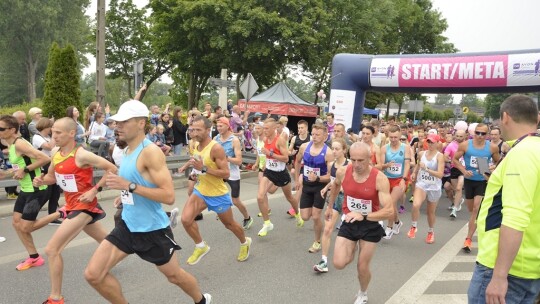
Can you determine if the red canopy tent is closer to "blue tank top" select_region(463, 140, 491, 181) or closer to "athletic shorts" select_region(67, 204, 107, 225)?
"blue tank top" select_region(463, 140, 491, 181)

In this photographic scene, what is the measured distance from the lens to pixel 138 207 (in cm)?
333

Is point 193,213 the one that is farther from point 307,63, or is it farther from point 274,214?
point 307,63

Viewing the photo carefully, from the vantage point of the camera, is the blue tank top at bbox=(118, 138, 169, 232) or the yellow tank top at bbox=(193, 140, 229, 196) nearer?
the blue tank top at bbox=(118, 138, 169, 232)

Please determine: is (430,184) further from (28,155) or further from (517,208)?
(28,155)

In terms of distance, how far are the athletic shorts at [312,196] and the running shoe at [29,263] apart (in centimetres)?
343

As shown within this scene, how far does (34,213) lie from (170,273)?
89.7 inches

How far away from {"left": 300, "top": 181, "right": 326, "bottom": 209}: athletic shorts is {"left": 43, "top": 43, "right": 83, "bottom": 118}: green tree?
8.96 metres

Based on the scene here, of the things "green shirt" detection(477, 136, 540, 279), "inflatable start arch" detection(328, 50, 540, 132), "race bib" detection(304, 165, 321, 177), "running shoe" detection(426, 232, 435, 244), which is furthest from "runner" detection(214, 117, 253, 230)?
"inflatable start arch" detection(328, 50, 540, 132)

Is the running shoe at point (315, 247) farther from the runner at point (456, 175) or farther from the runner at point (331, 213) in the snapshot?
the runner at point (456, 175)

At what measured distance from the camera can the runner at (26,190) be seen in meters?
4.71

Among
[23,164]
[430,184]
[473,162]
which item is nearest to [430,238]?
[430,184]

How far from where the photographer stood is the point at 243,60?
80.2 feet

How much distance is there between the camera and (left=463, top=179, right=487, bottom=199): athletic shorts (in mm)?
6438

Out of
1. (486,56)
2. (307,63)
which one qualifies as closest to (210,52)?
(307,63)
